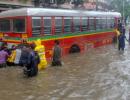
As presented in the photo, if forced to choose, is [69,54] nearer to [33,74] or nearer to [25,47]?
[25,47]

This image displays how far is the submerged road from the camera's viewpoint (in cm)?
1099

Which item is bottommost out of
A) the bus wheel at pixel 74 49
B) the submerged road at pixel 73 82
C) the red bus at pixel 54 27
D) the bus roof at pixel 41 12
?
the submerged road at pixel 73 82

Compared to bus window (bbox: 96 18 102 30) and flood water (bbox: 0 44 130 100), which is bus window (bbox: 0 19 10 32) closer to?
flood water (bbox: 0 44 130 100)

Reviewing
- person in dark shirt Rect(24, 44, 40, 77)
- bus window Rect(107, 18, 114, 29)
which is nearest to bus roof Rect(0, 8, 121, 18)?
person in dark shirt Rect(24, 44, 40, 77)

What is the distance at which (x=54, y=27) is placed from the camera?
19.4 metres

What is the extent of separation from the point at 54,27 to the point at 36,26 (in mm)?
1767

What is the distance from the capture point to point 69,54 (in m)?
21.4

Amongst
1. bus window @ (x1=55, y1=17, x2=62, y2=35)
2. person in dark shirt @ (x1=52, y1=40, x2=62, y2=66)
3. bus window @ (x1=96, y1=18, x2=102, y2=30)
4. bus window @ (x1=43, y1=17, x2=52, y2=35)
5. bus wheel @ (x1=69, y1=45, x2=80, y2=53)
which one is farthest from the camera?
bus window @ (x1=96, y1=18, x2=102, y2=30)

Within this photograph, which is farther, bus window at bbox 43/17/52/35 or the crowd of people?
bus window at bbox 43/17/52/35

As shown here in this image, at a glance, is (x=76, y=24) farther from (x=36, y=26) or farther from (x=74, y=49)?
(x=36, y=26)

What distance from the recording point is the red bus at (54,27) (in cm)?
1766

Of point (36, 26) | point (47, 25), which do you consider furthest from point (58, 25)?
point (36, 26)

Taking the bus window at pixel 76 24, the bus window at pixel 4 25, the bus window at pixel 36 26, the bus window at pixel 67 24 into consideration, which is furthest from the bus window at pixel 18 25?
the bus window at pixel 76 24

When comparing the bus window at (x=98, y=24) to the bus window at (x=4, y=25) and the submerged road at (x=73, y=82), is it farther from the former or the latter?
the bus window at (x=4, y=25)
